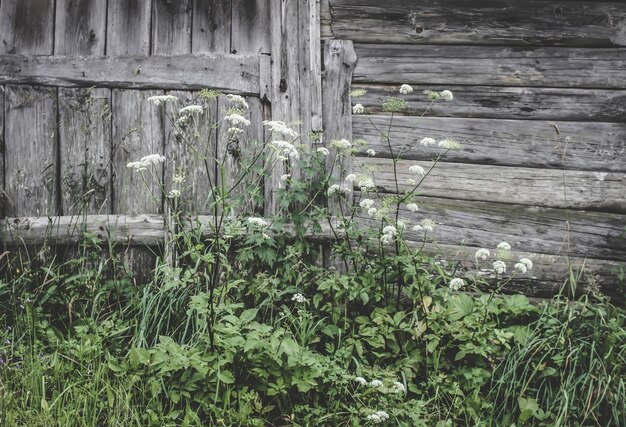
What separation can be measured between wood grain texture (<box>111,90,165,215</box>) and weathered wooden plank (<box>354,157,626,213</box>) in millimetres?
1543

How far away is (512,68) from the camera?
13.3 feet

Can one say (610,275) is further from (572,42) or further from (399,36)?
(399,36)

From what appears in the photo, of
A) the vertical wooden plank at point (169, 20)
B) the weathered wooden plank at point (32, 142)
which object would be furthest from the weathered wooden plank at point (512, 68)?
the weathered wooden plank at point (32, 142)

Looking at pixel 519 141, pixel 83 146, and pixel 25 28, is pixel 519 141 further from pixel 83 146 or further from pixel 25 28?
Answer: pixel 25 28

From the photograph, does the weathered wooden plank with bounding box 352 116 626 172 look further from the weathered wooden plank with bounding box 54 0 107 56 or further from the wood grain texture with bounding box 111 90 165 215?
A: the weathered wooden plank with bounding box 54 0 107 56

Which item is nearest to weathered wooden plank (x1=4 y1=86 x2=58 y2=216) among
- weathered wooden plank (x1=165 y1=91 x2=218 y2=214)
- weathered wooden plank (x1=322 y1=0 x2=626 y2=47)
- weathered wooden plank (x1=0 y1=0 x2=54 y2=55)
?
weathered wooden plank (x1=0 y1=0 x2=54 y2=55)

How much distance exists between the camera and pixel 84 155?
4039mm

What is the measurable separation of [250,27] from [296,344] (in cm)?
231

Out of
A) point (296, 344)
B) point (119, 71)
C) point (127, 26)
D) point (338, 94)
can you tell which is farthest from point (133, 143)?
point (296, 344)

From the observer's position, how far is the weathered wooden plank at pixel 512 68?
4062 millimetres

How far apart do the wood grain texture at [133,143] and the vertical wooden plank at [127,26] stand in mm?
311

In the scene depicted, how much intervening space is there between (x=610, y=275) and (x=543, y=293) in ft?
1.55

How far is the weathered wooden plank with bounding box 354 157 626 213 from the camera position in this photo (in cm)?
404

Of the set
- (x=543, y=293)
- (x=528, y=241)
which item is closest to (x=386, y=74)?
(x=528, y=241)
